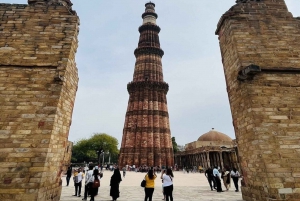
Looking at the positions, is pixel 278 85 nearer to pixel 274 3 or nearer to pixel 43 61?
pixel 274 3

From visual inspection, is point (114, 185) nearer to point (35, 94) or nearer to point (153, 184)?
point (153, 184)

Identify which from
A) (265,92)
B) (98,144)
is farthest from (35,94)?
(98,144)

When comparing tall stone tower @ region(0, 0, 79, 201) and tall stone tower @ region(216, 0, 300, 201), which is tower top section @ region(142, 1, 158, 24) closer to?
tall stone tower @ region(216, 0, 300, 201)

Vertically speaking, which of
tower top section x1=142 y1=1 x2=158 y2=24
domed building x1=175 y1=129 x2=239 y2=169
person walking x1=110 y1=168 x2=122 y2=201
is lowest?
person walking x1=110 y1=168 x2=122 y2=201

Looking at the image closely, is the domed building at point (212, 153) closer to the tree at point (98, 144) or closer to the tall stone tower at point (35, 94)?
the tree at point (98, 144)

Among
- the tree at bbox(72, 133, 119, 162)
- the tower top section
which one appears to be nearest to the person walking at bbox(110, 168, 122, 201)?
the tower top section

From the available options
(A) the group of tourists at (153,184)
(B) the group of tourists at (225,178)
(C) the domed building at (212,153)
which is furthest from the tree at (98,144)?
(A) the group of tourists at (153,184)

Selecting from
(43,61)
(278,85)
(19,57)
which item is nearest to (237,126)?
(278,85)
